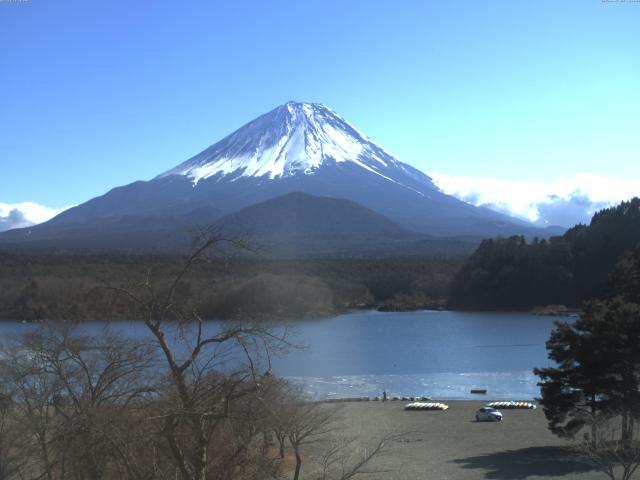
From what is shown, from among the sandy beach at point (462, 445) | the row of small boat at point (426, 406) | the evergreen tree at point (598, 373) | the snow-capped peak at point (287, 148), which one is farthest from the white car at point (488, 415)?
the snow-capped peak at point (287, 148)

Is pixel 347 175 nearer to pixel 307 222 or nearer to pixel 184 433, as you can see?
pixel 307 222

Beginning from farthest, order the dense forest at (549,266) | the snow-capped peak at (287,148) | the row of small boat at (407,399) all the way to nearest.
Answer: the snow-capped peak at (287,148), the dense forest at (549,266), the row of small boat at (407,399)

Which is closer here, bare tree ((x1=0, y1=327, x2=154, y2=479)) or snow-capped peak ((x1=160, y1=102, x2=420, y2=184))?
bare tree ((x1=0, y1=327, x2=154, y2=479))

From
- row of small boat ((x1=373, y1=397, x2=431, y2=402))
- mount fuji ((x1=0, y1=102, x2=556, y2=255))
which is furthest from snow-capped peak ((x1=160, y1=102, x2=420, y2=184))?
row of small boat ((x1=373, y1=397, x2=431, y2=402))

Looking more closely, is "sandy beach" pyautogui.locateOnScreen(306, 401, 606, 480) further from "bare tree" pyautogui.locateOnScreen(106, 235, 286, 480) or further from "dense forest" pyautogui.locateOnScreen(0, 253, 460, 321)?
"dense forest" pyautogui.locateOnScreen(0, 253, 460, 321)

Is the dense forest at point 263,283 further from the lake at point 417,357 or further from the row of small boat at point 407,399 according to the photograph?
the row of small boat at point 407,399

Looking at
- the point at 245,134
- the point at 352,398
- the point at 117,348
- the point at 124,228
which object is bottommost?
the point at 352,398

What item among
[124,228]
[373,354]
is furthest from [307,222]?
[373,354]
